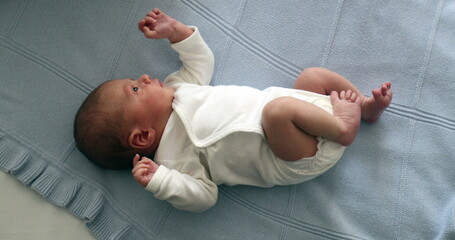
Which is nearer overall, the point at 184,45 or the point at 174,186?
the point at 174,186

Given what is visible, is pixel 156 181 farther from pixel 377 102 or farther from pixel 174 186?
pixel 377 102

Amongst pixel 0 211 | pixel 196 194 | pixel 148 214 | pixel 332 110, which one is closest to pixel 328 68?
pixel 332 110

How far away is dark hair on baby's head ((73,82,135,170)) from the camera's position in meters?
1.03

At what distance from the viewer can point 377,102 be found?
3.47ft

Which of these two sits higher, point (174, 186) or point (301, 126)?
point (301, 126)

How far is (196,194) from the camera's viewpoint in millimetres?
1024

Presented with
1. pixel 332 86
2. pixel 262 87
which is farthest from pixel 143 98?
pixel 332 86

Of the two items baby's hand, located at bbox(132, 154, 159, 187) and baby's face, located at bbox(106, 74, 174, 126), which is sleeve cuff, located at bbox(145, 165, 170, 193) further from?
baby's face, located at bbox(106, 74, 174, 126)

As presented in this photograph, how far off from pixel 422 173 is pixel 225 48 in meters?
0.64

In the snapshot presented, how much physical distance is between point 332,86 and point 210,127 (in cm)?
35

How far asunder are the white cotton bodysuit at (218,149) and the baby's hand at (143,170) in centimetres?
2

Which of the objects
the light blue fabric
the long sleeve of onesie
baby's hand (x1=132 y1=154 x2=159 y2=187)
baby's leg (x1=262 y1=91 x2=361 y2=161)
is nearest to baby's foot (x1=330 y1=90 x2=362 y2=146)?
baby's leg (x1=262 y1=91 x2=361 y2=161)

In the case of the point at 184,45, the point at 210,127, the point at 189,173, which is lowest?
the point at 189,173

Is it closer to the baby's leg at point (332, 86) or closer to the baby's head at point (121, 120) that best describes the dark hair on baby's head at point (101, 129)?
the baby's head at point (121, 120)
